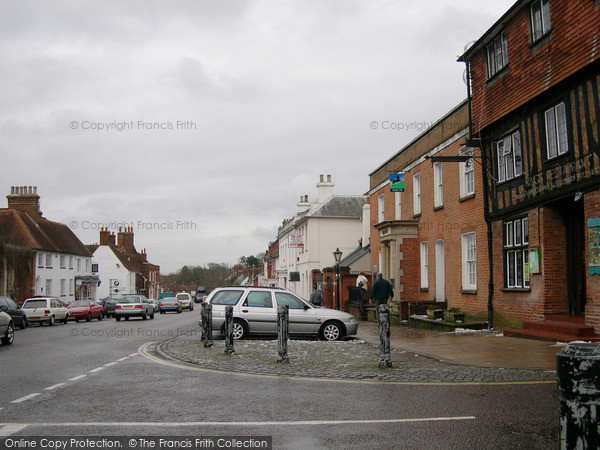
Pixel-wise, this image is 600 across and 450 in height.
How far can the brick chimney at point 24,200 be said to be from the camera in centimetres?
4888

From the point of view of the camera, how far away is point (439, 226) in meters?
22.4

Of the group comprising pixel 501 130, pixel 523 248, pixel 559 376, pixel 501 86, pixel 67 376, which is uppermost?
pixel 501 86

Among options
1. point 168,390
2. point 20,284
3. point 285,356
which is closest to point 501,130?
point 285,356

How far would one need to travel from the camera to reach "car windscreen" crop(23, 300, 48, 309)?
102ft

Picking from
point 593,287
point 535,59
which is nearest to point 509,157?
point 535,59

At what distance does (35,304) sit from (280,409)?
89.7ft

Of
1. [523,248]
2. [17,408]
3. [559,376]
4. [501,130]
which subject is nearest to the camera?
[559,376]

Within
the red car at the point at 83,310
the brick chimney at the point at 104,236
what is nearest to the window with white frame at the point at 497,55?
the red car at the point at 83,310

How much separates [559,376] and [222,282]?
138034 millimetres

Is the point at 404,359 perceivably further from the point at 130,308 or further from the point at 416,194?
the point at 130,308

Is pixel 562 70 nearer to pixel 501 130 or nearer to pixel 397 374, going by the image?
pixel 501 130

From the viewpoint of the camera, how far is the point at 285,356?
39.1 ft

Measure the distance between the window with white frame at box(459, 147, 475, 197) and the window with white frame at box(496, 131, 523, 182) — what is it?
1.76 m

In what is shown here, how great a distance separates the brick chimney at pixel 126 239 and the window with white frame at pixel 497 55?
74543mm
